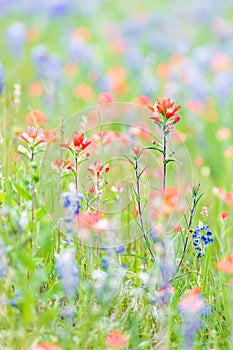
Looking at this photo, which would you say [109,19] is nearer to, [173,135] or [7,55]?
[7,55]

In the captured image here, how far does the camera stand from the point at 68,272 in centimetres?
194

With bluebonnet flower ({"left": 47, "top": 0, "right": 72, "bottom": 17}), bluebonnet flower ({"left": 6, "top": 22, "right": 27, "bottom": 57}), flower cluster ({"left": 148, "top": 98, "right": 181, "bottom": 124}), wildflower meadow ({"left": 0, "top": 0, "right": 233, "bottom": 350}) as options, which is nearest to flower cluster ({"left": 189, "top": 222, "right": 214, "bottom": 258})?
wildflower meadow ({"left": 0, "top": 0, "right": 233, "bottom": 350})

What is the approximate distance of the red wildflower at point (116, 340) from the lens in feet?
5.98

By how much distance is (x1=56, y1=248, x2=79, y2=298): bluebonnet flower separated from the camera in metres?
1.94

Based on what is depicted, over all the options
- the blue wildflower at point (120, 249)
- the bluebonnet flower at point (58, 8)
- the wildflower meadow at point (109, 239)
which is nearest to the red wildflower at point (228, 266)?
the wildflower meadow at point (109, 239)

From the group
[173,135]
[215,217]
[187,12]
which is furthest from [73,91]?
[187,12]

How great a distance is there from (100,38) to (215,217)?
142 inches

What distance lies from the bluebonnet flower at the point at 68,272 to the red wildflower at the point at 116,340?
180 mm

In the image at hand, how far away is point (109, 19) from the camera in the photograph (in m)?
7.08

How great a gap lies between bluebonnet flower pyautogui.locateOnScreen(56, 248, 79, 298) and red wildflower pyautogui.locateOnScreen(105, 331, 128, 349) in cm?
18

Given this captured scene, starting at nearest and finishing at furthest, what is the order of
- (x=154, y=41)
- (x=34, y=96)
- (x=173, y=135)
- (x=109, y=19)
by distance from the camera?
(x=173, y=135)
(x=34, y=96)
(x=154, y=41)
(x=109, y=19)

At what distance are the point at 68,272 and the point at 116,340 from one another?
227 millimetres

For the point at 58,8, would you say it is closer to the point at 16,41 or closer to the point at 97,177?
the point at 16,41

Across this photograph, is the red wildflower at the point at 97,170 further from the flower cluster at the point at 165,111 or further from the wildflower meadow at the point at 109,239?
the flower cluster at the point at 165,111
